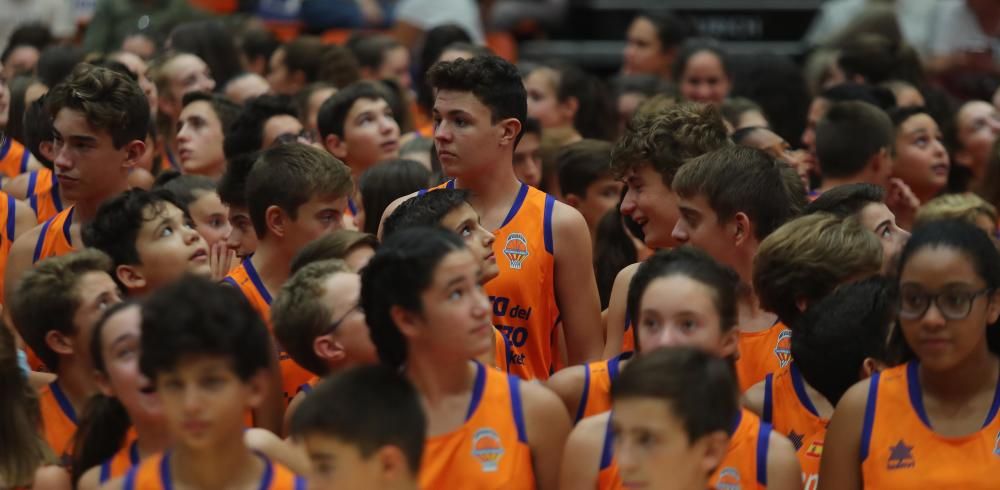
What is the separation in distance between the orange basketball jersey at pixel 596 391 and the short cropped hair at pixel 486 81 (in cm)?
185

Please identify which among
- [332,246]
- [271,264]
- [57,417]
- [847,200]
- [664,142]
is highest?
[664,142]

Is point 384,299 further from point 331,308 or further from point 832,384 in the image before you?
point 832,384

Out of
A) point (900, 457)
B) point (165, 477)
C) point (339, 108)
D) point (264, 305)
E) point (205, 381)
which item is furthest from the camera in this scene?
point (339, 108)

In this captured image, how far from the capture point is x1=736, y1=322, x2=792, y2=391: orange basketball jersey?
257 inches

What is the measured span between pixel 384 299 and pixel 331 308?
2.43ft

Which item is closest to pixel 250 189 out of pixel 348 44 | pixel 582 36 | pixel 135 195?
pixel 135 195

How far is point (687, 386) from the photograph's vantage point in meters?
4.78

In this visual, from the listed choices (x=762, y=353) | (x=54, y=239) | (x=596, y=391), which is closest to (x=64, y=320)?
(x=54, y=239)

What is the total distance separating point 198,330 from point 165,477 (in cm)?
50

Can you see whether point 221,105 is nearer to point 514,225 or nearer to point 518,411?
point 514,225

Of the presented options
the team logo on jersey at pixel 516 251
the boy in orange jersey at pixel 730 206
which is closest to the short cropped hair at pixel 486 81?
the team logo on jersey at pixel 516 251

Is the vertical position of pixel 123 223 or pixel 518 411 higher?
pixel 123 223

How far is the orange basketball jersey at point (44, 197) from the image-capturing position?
905 cm

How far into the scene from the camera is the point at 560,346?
742 centimetres
